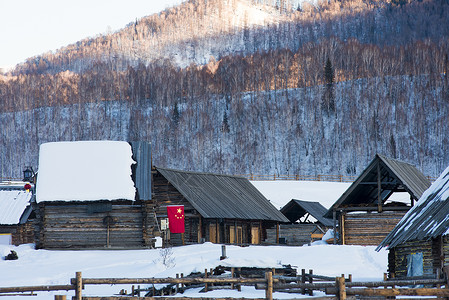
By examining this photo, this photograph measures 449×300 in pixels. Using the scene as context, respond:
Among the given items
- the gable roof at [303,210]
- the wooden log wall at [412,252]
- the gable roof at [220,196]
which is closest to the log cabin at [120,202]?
the gable roof at [220,196]

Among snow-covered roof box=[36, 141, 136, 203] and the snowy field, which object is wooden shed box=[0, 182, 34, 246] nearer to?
snow-covered roof box=[36, 141, 136, 203]

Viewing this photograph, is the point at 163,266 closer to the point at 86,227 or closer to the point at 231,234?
the point at 86,227

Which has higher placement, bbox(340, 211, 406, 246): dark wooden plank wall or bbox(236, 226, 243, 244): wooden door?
bbox(340, 211, 406, 246): dark wooden plank wall

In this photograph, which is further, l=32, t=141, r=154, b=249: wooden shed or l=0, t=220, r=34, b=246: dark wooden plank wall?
l=0, t=220, r=34, b=246: dark wooden plank wall

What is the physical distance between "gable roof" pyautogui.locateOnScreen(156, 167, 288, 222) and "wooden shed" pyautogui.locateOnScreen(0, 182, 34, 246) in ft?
40.0

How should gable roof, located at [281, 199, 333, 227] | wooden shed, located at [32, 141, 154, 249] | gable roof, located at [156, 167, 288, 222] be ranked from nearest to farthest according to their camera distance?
wooden shed, located at [32, 141, 154, 249]
gable roof, located at [156, 167, 288, 222]
gable roof, located at [281, 199, 333, 227]

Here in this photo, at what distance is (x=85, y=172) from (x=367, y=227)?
53.9 feet

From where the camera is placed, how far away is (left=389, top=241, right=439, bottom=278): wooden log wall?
24031mm

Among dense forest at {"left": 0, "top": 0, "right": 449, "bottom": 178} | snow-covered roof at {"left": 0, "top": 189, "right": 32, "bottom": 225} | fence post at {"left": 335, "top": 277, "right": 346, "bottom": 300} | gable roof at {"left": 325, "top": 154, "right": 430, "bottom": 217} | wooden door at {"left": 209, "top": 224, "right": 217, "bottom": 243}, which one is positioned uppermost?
dense forest at {"left": 0, "top": 0, "right": 449, "bottom": 178}

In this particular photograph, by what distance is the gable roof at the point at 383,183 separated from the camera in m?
33.8

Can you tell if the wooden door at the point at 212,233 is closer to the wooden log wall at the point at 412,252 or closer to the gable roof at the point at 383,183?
the gable roof at the point at 383,183

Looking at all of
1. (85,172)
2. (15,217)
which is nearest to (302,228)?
(85,172)

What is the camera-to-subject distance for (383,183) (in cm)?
3422

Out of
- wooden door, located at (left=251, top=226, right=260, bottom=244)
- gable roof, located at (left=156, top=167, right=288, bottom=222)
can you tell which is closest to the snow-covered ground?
gable roof, located at (left=156, top=167, right=288, bottom=222)
